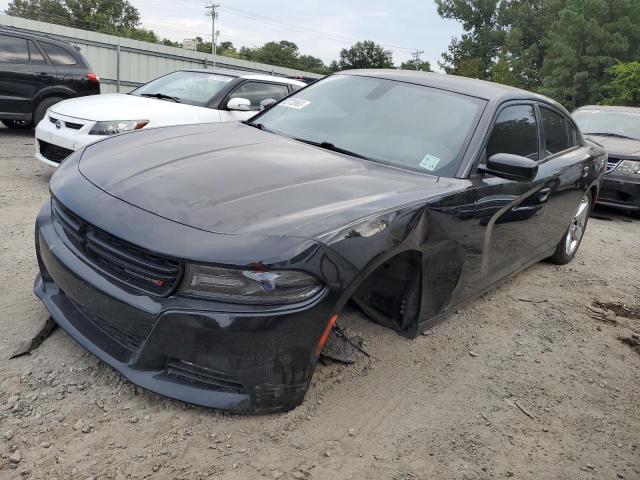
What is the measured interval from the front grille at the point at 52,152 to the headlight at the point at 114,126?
1.36ft

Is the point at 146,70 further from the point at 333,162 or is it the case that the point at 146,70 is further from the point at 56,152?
the point at 333,162

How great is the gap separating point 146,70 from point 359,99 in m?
17.0

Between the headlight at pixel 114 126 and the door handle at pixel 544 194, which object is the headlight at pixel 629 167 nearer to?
the door handle at pixel 544 194

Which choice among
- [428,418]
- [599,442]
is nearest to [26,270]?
[428,418]

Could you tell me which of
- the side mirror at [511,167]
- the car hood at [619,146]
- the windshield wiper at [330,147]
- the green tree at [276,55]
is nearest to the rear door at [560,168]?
the side mirror at [511,167]

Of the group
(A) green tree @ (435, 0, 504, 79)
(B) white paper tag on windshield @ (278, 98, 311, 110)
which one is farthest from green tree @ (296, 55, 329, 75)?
(B) white paper tag on windshield @ (278, 98, 311, 110)

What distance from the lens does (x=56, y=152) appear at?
5.77 m

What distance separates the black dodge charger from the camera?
2.02 m

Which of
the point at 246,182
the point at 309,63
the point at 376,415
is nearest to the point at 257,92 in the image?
the point at 246,182

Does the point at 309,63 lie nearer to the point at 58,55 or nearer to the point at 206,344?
the point at 58,55

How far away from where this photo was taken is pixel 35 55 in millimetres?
8609

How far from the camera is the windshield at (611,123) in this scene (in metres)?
8.53

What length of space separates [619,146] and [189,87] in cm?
605

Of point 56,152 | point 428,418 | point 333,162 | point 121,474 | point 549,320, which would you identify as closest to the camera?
point 121,474
